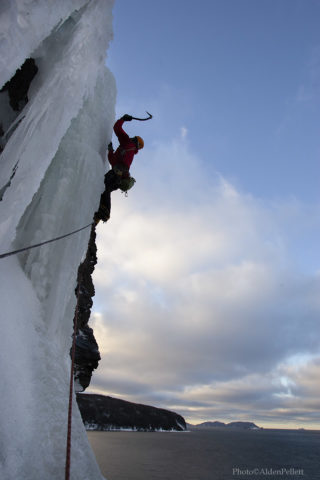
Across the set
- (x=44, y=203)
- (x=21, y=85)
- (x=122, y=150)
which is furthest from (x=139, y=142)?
(x=44, y=203)

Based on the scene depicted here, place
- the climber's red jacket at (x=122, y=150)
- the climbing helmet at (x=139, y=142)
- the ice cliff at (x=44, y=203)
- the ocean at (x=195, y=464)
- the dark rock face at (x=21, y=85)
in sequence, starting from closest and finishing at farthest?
the ice cliff at (x=44, y=203), the dark rock face at (x=21, y=85), the climber's red jacket at (x=122, y=150), the climbing helmet at (x=139, y=142), the ocean at (x=195, y=464)

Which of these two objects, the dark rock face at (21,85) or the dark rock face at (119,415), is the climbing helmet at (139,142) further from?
the dark rock face at (119,415)

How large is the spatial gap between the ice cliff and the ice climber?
42 centimetres

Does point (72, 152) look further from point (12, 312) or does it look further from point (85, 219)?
point (12, 312)

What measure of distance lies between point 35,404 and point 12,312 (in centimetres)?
131

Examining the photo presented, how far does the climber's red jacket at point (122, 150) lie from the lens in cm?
809

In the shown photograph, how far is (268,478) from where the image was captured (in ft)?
117

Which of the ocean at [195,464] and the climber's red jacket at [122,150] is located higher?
the climber's red jacket at [122,150]

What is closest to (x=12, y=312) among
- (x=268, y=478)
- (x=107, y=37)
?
(x=107, y=37)

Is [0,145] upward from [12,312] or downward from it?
upward

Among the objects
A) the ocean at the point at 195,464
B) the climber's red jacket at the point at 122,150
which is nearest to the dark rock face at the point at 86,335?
the climber's red jacket at the point at 122,150

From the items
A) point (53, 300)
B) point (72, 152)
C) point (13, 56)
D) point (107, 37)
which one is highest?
point (107, 37)

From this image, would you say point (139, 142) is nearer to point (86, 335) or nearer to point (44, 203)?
point (44, 203)

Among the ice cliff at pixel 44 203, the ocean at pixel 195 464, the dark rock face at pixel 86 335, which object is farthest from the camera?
the ocean at pixel 195 464
